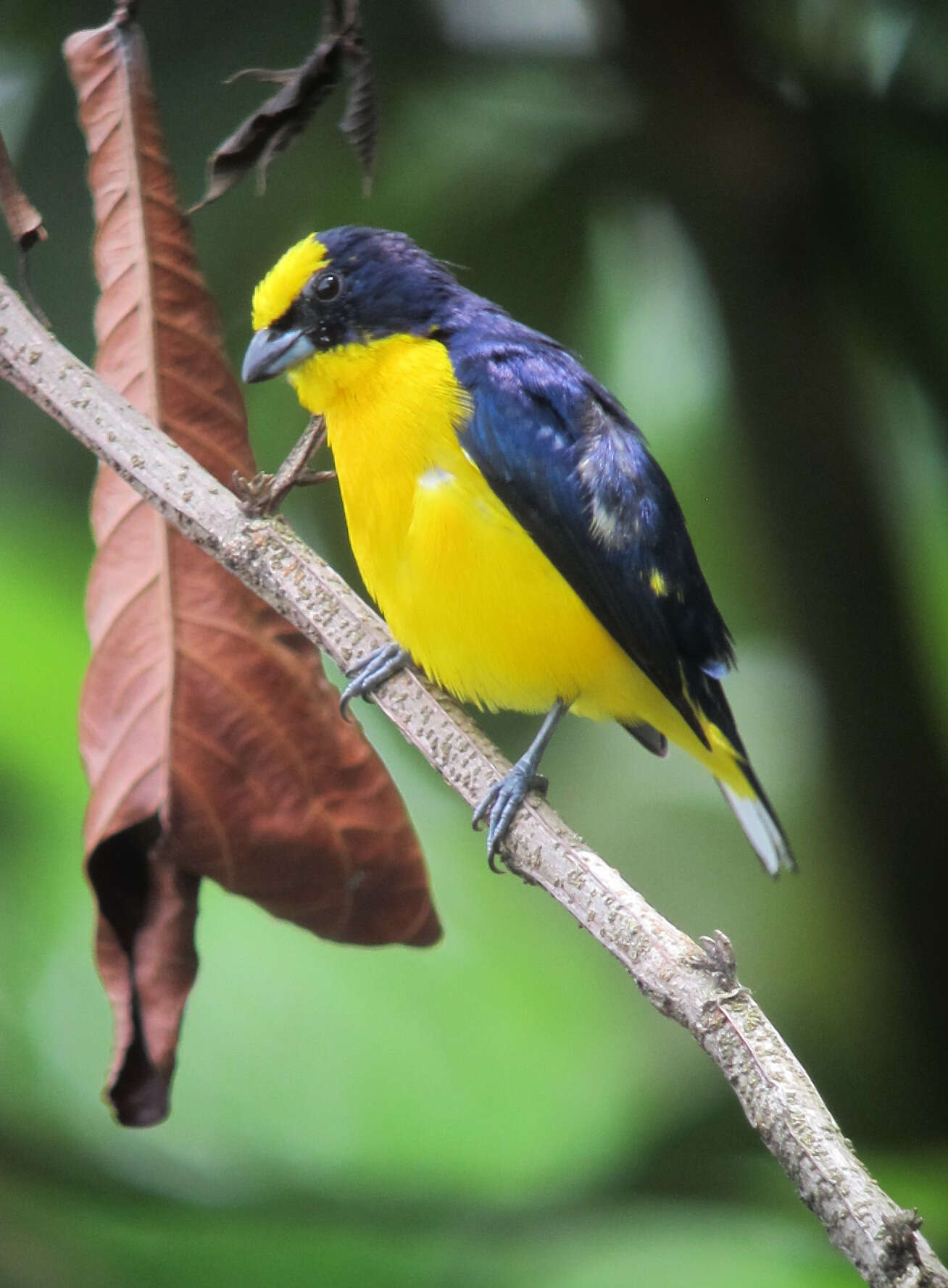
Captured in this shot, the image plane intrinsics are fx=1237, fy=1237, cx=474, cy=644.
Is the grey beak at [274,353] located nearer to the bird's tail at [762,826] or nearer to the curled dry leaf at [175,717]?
the curled dry leaf at [175,717]

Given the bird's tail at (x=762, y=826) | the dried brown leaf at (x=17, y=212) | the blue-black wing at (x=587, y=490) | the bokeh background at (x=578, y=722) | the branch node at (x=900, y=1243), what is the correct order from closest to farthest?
the branch node at (x=900, y=1243) < the dried brown leaf at (x=17, y=212) < the blue-black wing at (x=587, y=490) < the bird's tail at (x=762, y=826) < the bokeh background at (x=578, y=722)

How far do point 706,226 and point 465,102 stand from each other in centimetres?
24

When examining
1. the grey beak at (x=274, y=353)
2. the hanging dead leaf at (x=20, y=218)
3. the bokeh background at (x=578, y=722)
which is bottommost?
the bokeh background at (x=578, y=722)

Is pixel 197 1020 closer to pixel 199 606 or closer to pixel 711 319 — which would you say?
pixel 199 606

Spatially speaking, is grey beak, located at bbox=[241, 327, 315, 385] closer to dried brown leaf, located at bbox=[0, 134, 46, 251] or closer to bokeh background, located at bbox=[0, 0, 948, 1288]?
dried brown leaf, located at bbox=[0, 134, 46, 251]

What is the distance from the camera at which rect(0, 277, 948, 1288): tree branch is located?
45cm

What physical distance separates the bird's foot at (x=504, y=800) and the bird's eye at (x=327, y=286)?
31 cm

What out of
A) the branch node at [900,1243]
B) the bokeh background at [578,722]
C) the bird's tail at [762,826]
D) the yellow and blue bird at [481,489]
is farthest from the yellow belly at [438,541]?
the branch node at [900,1243]

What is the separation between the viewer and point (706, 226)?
103 centimetres

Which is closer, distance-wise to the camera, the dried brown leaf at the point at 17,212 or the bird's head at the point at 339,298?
the dried brown leaf at the point at 17,212

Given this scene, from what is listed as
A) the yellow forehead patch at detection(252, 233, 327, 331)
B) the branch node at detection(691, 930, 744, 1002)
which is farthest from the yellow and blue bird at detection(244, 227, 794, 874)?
the branch node at detection(691, 930, 744, 1002)

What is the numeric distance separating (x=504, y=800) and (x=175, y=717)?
19 cm

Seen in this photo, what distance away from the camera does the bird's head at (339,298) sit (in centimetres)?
76

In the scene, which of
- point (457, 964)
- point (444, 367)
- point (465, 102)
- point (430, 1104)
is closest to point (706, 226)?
point (465, 102)
